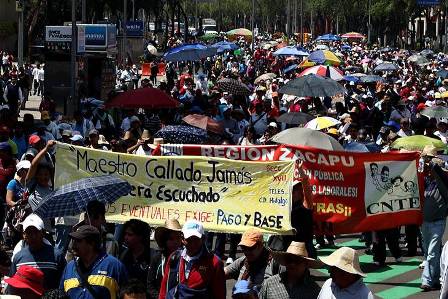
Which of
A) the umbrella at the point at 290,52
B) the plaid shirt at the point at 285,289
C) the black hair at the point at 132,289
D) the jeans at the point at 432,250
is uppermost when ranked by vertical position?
the black hair at the point at 132,289

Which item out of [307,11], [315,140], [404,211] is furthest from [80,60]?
[307,11]

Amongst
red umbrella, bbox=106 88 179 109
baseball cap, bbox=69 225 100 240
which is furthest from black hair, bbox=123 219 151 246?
red umbrella, bbox=106 88 179 109

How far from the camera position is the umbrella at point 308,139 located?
15242 mm

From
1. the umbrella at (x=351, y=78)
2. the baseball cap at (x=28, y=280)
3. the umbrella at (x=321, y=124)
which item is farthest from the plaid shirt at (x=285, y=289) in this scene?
the umbrella at (x=351, y=78)

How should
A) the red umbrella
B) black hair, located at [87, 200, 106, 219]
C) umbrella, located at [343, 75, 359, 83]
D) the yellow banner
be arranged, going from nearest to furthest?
1. black hair, located at [87, 200, 106, 219]
2. the yellow banner
3. the red umbrella
4. umbrella, located at [343, 75, 359, 83]

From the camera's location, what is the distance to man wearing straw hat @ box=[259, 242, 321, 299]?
8.20m

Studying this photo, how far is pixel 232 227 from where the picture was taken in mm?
11852

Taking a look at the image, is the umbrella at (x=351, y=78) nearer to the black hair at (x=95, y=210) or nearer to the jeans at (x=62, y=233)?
the jeans at (x=62, y=233)

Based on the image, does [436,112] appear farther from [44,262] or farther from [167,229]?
[44,262]

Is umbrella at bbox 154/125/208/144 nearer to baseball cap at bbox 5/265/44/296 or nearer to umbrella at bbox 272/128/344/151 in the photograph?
umbrella at bbox 272/128/344/151

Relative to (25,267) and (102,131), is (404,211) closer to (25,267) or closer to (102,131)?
(25,267)

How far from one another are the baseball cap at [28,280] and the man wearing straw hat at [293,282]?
1.45 m

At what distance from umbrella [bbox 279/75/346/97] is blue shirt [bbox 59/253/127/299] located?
17280mm

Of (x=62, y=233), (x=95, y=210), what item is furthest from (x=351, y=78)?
(x=95, y=210)
